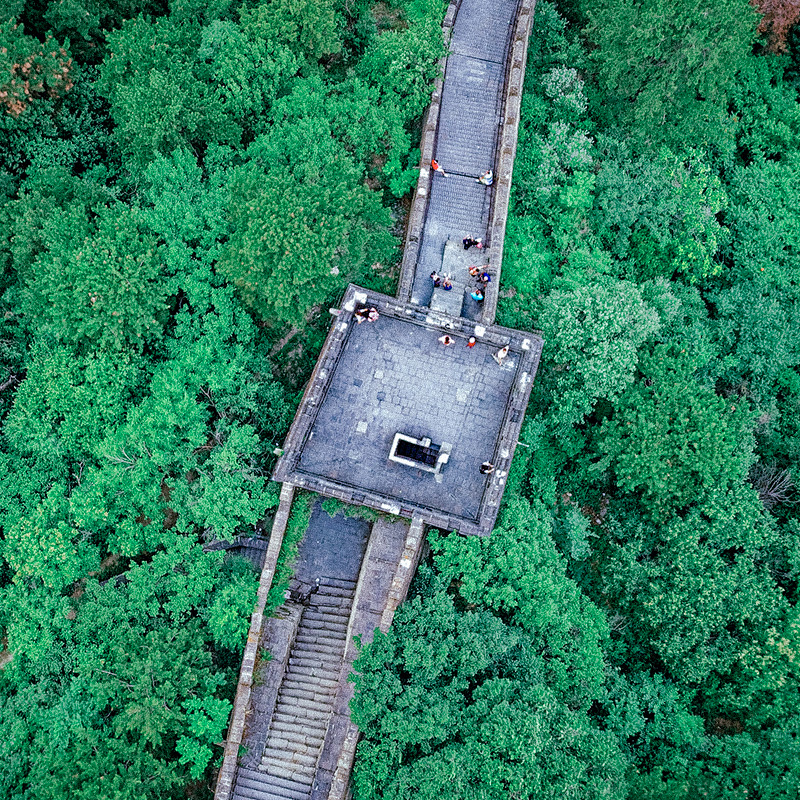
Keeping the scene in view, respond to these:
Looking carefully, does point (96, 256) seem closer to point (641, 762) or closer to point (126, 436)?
point (126, 436)

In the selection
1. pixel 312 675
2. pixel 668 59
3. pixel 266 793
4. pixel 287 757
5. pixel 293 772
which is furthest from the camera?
pixel 668 59

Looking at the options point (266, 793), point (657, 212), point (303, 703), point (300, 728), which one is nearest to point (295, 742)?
point (300, 728)

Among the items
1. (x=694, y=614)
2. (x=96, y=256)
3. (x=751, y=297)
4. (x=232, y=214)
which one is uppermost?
(x=751, y=297)

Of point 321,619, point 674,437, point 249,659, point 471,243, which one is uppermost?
point 471,243

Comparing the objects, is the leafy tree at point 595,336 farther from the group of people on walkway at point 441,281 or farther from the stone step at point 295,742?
the stone step at point 295,742

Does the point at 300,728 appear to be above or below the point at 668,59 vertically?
below

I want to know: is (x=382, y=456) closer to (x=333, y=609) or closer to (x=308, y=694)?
(x=333, y=609)

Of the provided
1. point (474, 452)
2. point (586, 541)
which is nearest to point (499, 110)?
point (474, 452)
